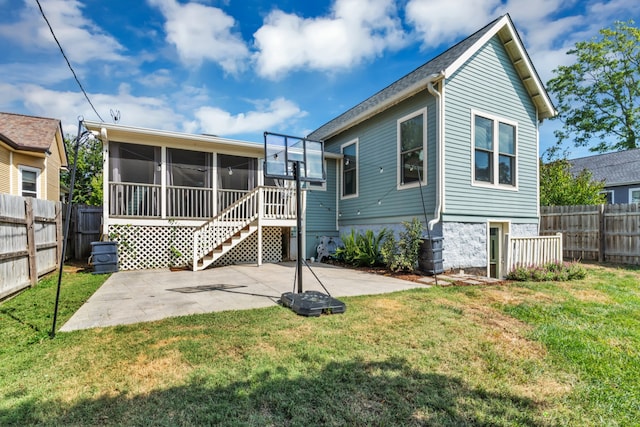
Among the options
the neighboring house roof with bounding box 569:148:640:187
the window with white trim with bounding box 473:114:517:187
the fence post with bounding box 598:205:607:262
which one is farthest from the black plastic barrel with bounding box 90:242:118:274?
the neighboring house roof with bounding box 569:148:640:187

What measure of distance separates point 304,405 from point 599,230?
12.0 metres

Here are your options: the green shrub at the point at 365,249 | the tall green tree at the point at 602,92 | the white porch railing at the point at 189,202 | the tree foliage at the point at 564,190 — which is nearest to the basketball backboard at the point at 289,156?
the green shrub at the point at 365,249

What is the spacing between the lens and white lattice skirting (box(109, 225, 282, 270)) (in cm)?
862

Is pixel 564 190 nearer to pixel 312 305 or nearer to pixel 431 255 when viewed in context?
pixel 431 255

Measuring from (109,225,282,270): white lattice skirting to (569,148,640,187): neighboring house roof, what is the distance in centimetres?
1865

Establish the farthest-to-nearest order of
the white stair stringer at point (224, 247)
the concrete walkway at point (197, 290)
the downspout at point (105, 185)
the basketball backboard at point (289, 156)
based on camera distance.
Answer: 1. the white stair stringer at point (224, 247)
2. the downspout at point (105, 185)
3. the basketball backboard at point (289, 156)
4. the concrete walkway at point (197, 290)

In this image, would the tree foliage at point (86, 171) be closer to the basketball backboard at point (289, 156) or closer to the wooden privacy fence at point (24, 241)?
the wooden privacy fence at point (24, 241)

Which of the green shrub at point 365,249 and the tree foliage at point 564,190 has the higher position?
the tree foliage at point 564,190

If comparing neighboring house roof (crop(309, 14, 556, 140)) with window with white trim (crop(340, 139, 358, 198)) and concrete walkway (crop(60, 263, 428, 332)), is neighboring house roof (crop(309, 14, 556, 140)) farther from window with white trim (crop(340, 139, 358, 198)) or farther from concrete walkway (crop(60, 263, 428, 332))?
concrete walkway (crop(60, 263, 428, 332))

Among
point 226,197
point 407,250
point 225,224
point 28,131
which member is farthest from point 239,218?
point 28,131

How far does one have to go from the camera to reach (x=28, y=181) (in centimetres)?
1187

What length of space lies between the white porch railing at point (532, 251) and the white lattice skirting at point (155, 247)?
718 cm

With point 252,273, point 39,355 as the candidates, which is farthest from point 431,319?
point 252,273

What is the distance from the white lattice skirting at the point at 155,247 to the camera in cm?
862
